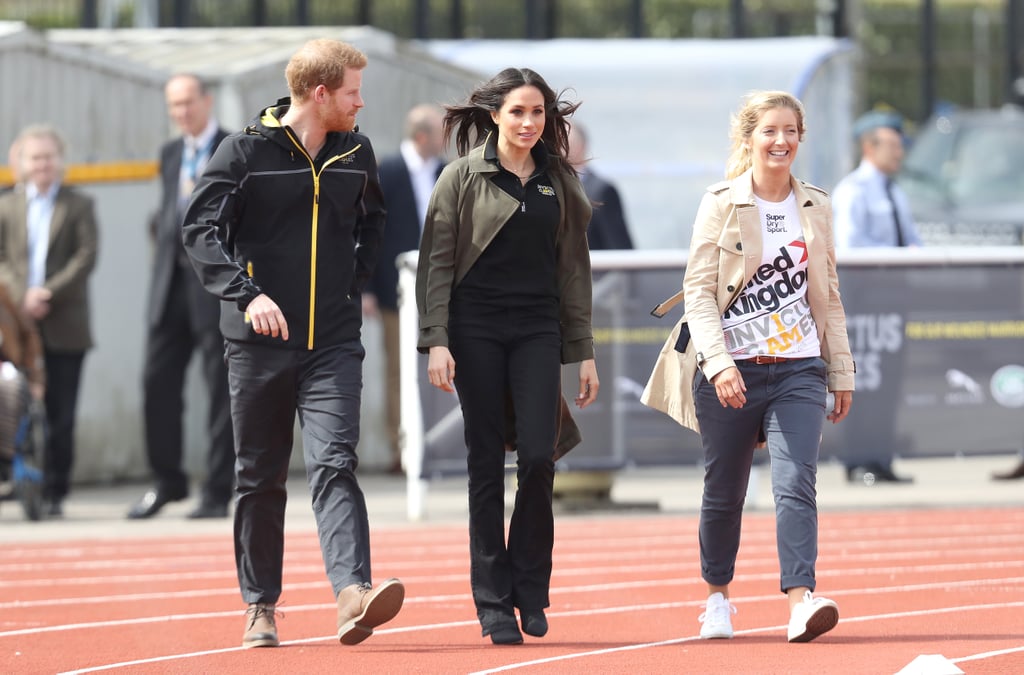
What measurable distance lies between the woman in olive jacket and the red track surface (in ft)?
1.09

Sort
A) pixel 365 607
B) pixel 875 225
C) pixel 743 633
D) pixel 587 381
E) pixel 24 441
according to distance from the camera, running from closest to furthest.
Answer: pixel 365 607 < pixel 587 381 < pixel 743 633 < pixel 24 441 < pixel 875 225

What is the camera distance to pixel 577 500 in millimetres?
12461

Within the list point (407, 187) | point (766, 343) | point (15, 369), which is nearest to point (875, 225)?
point (407, 187)

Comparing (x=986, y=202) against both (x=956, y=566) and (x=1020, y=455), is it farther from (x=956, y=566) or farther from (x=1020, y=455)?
(x=956, y=566)

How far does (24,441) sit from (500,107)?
17.6 feet

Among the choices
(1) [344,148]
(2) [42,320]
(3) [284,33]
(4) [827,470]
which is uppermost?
(3) [284,33]

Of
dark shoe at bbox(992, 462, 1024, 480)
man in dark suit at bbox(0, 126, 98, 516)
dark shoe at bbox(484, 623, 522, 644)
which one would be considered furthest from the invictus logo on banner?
dark shoe at bbox(484, 623, 522, 644)

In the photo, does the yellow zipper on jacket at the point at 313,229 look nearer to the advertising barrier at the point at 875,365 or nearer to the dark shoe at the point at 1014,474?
the advertising barrier at the point at 875,365

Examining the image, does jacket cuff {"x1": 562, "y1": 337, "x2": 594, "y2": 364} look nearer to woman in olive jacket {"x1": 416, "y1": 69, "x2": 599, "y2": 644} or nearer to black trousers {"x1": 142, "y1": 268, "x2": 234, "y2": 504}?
woman in olive jacket {"x1": 416, "y1": 69, "x2": 599, "y2": 644}

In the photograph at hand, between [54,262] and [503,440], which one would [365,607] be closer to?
[503,440]

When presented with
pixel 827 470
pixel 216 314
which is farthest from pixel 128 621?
pixel 827 470

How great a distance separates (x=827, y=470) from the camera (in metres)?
14.7

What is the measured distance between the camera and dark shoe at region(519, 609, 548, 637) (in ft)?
24.5

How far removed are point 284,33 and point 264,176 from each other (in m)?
7.98
